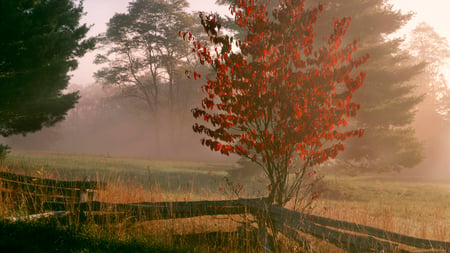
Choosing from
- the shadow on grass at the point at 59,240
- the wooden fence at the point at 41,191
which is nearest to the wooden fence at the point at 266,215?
the wooden fence at the point at 41,191

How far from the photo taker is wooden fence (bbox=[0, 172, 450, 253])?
5.45 metres

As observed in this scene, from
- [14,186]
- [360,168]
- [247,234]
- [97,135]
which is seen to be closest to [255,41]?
[247,234]

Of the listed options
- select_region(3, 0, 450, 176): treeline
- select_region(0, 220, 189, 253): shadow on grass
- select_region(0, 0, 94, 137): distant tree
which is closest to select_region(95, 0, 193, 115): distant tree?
select_region(3, 0, 450, 176): treeline

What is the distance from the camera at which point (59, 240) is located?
5.60 meters

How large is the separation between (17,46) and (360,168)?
17.6m

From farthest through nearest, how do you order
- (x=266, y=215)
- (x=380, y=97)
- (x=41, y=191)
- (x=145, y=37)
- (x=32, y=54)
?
(x=145, y=37)
(x=380, y=97)
(x=32, y=54)
(x=41, y=191)
(x=266, y=215)

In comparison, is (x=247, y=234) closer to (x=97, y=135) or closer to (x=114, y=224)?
(x=114, y=224)

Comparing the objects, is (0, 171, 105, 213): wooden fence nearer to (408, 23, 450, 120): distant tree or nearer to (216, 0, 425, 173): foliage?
(216, 0, 425, 173): foliage

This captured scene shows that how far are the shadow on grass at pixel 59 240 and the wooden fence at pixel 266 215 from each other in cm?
41

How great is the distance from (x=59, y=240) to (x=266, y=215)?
345 centimetres

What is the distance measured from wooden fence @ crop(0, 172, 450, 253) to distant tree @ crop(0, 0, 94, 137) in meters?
8.05

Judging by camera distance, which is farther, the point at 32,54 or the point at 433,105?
the point at 433,105

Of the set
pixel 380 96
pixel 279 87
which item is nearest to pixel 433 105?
pixel 380 96

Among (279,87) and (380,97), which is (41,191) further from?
(380,97)
